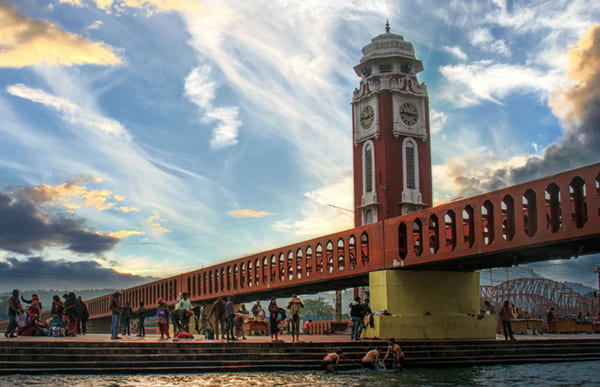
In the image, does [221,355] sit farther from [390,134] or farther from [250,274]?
[390,134]

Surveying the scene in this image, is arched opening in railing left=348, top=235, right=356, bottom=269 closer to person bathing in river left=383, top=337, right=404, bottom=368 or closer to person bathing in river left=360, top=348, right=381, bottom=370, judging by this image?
person bathing in river left=383, top=337, right=404, bottom=368

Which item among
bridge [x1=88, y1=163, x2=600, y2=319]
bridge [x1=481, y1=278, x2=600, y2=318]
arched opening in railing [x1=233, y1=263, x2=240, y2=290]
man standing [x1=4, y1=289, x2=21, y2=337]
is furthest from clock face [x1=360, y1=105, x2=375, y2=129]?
man standing [x1=4, y1=289, x2=21, y2=337]

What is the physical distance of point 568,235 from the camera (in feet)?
66.3

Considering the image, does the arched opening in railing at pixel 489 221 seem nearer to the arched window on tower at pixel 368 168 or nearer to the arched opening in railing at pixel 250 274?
the arched opening in railing at pixel 250 274

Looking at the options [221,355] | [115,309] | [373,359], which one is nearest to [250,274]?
[115,309]

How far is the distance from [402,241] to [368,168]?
38.0 m

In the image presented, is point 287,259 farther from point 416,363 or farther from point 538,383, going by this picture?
point 538,383

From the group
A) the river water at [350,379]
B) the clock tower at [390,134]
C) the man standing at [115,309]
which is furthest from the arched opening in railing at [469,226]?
the clock tower at [390,134]

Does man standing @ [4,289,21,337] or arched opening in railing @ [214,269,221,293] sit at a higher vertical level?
arched opening in railing @ [214,269,221,293]

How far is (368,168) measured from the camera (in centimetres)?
6612

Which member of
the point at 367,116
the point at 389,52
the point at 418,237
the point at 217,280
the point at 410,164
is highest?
the point at 389,52

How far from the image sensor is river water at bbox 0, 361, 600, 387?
15.6 m

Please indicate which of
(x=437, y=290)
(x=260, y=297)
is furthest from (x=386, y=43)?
(x=437, y=290)

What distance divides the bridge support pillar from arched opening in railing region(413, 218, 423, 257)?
1.06 metres
